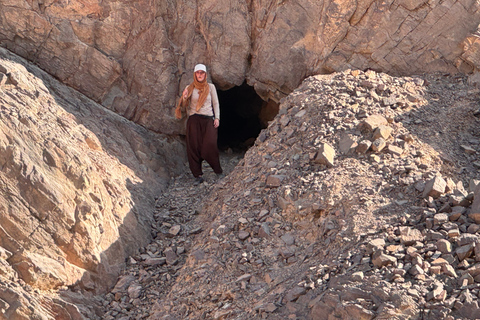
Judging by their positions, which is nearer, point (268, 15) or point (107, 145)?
point (107, 145)

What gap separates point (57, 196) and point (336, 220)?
7.85 ft

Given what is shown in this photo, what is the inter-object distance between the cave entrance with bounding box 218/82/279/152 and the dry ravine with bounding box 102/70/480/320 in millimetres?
2187

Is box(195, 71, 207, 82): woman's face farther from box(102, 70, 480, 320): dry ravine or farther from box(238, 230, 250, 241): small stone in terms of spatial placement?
box(238, 230, 250, 241): small stone

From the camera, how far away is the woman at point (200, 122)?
6223 millimetres

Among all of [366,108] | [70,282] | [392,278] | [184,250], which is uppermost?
[366,108]

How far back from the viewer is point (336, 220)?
168 inches

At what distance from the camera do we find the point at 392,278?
11.6 feet

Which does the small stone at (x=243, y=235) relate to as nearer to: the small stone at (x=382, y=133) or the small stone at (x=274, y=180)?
the small stone at (x=274, y=180)

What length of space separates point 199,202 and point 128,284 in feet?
4.61

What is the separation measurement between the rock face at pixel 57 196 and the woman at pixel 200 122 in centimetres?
77

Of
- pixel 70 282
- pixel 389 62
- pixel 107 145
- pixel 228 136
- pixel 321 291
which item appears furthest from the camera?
pixel 228 136

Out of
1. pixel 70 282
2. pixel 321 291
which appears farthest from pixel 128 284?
pixel 321 291

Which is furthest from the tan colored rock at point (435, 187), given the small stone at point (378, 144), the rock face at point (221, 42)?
the rock face at point (221, 42)

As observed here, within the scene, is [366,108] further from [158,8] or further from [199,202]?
[158,8]
